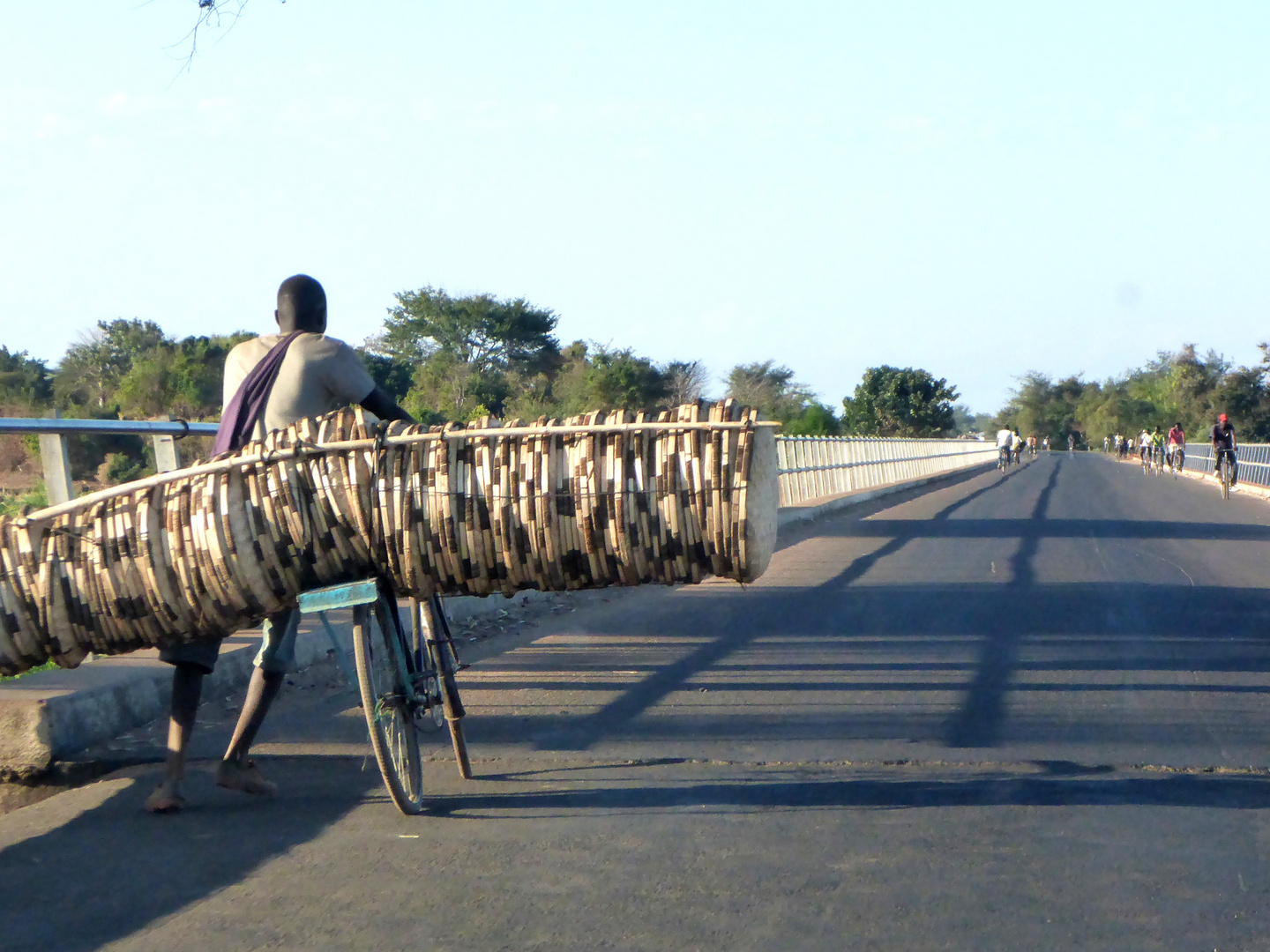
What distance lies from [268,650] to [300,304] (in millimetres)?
1231

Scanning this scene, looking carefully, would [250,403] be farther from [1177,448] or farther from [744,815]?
[1177,448]

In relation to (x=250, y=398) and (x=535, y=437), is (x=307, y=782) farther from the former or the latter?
(x=535, y=437)

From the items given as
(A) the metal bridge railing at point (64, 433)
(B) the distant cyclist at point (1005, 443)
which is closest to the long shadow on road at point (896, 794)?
(A) the metal bridge railing at point (64, 433)

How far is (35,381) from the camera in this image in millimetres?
38312

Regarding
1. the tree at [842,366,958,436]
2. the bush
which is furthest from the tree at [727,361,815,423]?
the bush

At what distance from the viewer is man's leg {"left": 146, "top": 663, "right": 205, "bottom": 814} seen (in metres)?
4.48

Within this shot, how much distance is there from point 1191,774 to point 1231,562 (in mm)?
8805

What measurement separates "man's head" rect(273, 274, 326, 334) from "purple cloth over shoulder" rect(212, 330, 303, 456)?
19cm

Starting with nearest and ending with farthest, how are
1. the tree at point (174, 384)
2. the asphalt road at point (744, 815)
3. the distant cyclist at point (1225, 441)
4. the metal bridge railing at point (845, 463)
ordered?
the asphalt road at point (744, 815) < the metal bridge railing at point (845, 463) < the distant cyclist at point (1225, 441) < the tree at point (174, 384)

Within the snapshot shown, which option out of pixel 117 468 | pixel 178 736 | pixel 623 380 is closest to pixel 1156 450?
pixel 623 380

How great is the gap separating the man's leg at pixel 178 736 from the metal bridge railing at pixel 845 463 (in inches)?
250

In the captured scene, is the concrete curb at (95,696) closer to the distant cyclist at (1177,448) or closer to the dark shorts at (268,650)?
the dark shorts at (268,650)

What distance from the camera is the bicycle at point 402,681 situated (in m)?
4.27

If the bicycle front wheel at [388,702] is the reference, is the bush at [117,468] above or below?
above
